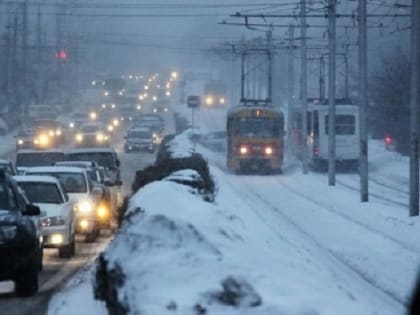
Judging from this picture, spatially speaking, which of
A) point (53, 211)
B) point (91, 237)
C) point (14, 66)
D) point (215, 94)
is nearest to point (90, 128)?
point (14, 66)

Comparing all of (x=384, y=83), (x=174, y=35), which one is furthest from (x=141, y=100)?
(x=384, y=83)

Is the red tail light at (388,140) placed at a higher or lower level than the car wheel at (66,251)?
lower

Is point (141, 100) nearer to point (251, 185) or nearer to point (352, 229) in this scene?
point (251, 185)

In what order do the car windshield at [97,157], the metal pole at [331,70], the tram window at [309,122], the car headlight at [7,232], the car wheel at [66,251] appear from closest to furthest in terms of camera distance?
the car headlight at [7,232] → the car wheel at [66,251] → the car windshield at [97,157] → the metal pole at [331,70] → the tram window at [309,122]

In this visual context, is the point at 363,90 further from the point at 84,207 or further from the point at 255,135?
the point at 255,135

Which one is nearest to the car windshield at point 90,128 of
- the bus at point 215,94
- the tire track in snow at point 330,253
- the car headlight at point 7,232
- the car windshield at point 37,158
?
the car windshield at point 37,158

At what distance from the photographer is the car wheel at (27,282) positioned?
17.4 meters

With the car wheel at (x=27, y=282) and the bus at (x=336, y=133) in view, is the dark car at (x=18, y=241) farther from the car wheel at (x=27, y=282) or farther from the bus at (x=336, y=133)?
the bus at (x=336, y=133)

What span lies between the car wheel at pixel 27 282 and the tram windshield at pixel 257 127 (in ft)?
137

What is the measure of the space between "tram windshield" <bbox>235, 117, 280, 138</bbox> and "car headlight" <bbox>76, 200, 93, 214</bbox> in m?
30.3

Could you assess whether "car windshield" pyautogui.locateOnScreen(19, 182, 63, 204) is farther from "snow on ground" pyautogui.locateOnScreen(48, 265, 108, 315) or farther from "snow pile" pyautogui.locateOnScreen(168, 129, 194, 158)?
"snow pile" pyautogui.locateOnScreen(168, 129, 194, 158)

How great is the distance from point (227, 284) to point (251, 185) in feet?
137

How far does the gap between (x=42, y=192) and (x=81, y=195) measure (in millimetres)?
4004

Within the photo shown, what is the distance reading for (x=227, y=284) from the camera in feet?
37.4
